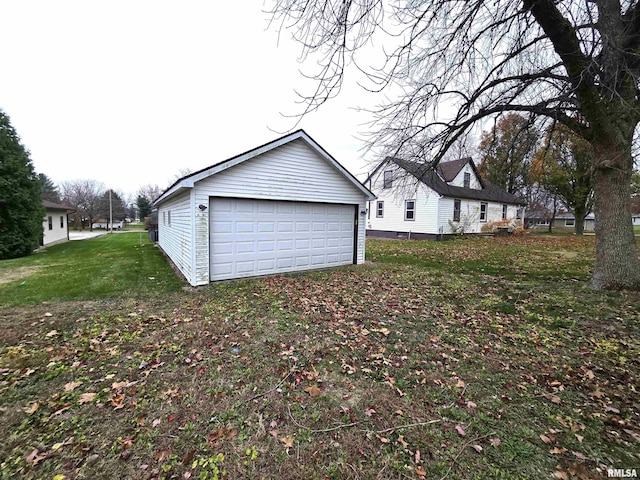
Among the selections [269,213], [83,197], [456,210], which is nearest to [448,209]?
[456,210]

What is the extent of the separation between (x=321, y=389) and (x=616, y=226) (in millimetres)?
7476

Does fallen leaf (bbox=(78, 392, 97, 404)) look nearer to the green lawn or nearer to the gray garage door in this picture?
the green lawn

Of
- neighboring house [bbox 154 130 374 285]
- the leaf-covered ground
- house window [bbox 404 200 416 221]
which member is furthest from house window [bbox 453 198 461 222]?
the leaf-covered ground

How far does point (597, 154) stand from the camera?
20.2ft

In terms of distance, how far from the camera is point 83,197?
156ft

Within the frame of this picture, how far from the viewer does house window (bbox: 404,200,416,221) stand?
20688mm

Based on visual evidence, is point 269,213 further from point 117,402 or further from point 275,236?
point 117,402

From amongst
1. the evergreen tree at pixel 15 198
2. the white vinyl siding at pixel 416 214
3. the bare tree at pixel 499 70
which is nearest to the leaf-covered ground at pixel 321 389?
the bare tree at pixel 499 70

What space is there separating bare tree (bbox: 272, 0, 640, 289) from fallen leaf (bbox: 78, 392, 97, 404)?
4.08 metres

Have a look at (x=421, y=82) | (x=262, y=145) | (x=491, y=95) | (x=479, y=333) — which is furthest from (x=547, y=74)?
(x=262, y=145)

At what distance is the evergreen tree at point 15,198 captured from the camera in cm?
1246

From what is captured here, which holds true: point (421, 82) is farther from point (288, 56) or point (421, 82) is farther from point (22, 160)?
point (22, 160)
